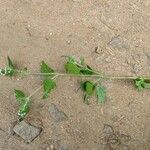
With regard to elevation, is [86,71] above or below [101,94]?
above

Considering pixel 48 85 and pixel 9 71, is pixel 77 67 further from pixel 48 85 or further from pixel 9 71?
pixel 9 71

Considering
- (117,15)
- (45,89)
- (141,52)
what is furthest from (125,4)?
(45,89)

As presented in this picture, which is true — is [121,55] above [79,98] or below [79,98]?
above

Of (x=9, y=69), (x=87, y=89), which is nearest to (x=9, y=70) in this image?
(x=9, y=69)

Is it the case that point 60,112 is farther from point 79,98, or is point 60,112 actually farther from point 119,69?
point 119,69

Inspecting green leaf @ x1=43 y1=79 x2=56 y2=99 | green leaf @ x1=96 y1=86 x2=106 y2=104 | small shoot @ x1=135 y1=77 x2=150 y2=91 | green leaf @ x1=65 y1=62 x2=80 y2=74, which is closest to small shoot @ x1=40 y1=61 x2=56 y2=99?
green leaf @ x1=43 y1=79 x2=56 y2=99

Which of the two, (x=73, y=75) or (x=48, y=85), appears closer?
(x=48, y=85)

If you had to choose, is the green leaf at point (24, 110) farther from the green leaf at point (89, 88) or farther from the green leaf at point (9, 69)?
the green leaf at point (89, 88)

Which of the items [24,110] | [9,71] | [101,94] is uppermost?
[9,71]

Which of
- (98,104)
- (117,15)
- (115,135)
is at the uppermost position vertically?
(117,15)
